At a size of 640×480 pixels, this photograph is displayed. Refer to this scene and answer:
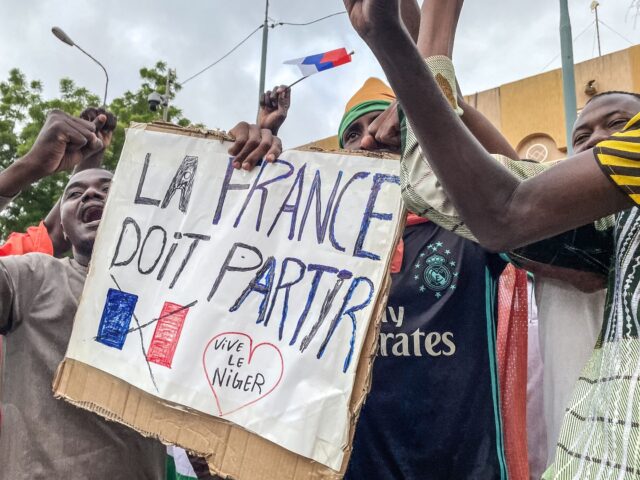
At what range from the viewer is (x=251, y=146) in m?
1.65

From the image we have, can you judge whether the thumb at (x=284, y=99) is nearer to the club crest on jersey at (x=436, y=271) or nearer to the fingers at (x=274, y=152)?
the fingers at (x=274, y=152)

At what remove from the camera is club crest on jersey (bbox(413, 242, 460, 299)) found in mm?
1569

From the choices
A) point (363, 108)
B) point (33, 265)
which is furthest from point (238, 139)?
point (33, 265)

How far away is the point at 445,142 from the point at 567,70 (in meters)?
5.01

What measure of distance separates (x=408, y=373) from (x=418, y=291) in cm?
22

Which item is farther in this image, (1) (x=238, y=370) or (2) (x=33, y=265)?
(2) (x=33, y=265)

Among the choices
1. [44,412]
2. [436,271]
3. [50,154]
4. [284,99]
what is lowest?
[44,412]

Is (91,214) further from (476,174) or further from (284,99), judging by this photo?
(476,174)

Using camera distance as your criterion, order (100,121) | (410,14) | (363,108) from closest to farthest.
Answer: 1. (410,14)
2. (363,108)
3. (100,121)

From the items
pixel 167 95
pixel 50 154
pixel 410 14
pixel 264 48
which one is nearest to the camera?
pixel 410 14

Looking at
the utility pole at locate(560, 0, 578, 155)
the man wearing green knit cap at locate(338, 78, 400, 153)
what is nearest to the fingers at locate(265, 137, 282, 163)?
the man wearing green knit cap at locate(338, 78, 400, 153)

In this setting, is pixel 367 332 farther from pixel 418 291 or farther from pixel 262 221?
pixel 262 221

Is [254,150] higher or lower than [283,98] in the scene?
lower

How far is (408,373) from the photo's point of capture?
154 cm
